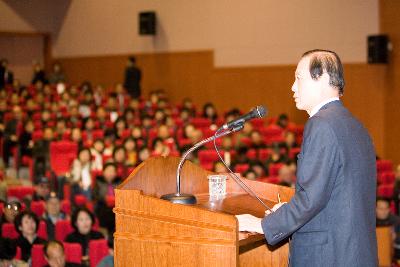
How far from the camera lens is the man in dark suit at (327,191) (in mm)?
1179

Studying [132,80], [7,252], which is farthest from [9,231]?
[132,80]

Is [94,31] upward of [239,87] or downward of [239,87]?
upward

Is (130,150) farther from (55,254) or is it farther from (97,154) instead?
(55,254)

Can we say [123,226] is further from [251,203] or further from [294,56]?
[294,56]

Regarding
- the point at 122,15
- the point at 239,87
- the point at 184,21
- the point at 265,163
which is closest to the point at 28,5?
the point at 122,15

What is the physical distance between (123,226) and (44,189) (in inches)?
102

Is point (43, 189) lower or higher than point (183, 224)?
lower

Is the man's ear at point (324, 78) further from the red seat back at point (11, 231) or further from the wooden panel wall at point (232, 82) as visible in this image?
the wooden panel wall at point (232, 82)

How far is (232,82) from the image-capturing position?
23.4ft

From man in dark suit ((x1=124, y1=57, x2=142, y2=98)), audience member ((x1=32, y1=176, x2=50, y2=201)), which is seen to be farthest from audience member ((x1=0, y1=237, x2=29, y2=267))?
man in dark suit ((x1=124, y1=57, x2=142, y2=98))

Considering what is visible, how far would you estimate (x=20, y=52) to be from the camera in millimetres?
9625

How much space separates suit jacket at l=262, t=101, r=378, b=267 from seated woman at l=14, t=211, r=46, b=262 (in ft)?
5.56

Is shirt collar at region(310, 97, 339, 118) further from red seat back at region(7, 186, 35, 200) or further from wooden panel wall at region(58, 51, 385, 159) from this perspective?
wooden panel wall at region(58, 51, 385, 159)

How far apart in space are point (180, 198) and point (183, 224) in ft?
0.42
